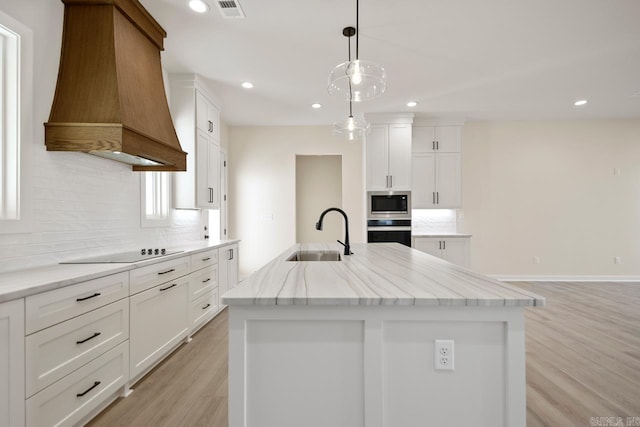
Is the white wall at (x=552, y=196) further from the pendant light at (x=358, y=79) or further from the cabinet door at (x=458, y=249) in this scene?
the pendant light at (x=358, y=79)

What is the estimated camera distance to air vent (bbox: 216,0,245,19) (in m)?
2.36

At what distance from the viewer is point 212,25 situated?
2.69 metres

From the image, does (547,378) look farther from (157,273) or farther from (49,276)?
(49,276)

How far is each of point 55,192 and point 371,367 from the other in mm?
2315

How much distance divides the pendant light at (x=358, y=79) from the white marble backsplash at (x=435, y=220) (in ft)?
12.0

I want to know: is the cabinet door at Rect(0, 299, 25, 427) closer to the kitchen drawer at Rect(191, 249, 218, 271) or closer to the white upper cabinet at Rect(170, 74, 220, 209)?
the kitchen drawer at Rect(191, 249, 218, 271)

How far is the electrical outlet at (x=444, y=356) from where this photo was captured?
3.67ft

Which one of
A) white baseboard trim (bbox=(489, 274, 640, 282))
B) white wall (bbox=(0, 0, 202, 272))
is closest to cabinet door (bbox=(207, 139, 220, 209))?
white wall (bbox=(0, 0, 202, 272))

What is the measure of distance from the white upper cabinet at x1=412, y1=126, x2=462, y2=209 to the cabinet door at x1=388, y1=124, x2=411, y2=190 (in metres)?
0.24

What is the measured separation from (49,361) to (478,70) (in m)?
4.48

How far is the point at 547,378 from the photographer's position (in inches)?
92.7

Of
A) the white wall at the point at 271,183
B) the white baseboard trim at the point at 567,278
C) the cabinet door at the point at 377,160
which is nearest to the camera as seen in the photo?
the cabinet door at the point at 377,160

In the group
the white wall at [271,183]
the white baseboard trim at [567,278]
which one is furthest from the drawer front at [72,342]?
the white baseboard trim at [567,278]

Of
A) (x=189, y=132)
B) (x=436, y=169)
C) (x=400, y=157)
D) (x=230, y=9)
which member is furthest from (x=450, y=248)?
(x=230, y=9)
